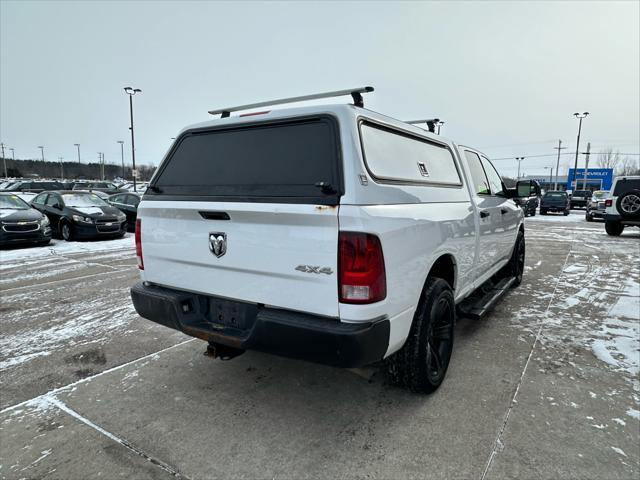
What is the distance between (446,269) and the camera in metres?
3.38

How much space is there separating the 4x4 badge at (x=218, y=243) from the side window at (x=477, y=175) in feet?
9.15

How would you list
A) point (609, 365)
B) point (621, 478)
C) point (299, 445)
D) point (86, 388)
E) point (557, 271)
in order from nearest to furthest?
point (621, 478) < point (299, 445) < point (86, 388) < point (609, 365) < point (557, 271)

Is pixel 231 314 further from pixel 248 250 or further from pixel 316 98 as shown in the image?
pixel 316 98

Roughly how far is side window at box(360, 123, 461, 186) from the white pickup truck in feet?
0.05

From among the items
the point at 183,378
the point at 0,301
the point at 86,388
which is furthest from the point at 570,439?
the point at 0,301

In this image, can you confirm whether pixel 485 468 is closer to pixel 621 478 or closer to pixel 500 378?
pixel 621 478

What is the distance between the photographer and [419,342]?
279cm


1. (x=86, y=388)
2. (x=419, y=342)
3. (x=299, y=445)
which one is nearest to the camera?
(x=299, y=445)

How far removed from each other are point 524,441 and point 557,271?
608cm

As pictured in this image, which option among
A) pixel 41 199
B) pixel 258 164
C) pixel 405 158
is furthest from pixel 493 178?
pixel 41 199

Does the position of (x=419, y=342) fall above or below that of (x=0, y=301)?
above

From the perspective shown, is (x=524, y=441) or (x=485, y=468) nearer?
(x=485, y=468)

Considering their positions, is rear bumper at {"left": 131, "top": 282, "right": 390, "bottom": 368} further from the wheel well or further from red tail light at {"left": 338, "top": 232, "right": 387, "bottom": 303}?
the wheel well

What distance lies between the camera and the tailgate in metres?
2.26
